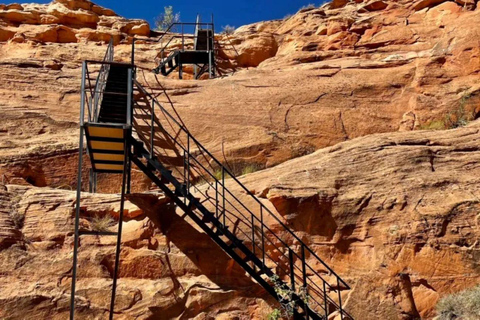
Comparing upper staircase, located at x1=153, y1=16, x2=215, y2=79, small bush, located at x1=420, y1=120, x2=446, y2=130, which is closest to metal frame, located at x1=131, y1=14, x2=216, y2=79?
upper staircase, located at x1=153, y1=16, x2=215, y2=79

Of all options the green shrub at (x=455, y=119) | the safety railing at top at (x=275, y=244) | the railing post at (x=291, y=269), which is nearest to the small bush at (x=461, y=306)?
the safety railing at top at (x=275, y=244)

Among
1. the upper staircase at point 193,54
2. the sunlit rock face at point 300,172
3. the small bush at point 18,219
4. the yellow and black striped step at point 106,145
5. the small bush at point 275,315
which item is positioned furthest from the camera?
the upper staircase at point 193,54

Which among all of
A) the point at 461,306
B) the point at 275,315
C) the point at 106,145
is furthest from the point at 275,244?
the point at 106,145

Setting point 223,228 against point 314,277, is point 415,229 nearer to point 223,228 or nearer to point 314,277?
point 314,277

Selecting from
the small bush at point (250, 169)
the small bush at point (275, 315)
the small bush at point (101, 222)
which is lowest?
the small bush at point (275, 315)

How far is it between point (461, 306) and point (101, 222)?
730cm

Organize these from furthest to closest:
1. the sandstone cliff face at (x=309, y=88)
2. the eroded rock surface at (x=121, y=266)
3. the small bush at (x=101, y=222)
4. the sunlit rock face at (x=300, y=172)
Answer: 1. the sandstone cliff face at (x=309, y=88)
2. the small bush at (x=101, y=222)
3. the sunlit rock face at (x=300, y=172)
4. the eroded rock surface at (x=121, y=266)

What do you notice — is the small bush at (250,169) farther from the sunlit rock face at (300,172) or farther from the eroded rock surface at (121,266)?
the eroded rock surface at (121,266)

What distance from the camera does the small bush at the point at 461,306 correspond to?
394 inches

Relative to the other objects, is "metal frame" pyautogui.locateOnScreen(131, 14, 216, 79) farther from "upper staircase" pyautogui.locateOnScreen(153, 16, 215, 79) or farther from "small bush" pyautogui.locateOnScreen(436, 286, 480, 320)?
"small bush" pyautogui.locateOnScreen(436, 286, 480, 320)

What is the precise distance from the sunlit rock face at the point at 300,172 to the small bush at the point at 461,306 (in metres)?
0.23

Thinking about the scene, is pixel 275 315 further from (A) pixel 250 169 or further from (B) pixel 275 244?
(A) pixel 250 169

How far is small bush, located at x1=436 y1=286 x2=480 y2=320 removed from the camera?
10016 millimetres

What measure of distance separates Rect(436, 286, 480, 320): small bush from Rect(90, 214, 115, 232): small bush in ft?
22.4
